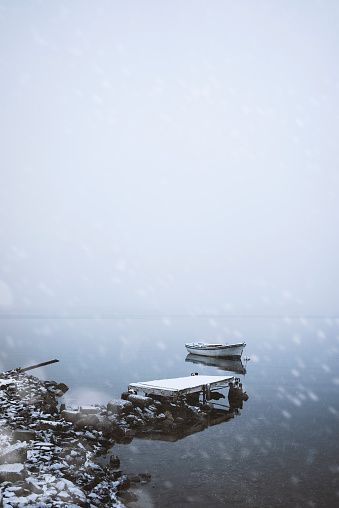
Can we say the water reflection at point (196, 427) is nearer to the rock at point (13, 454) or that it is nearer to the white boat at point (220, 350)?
the rock at point (13, 454)

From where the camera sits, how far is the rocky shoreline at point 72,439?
1192 cm

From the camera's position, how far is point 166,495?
14.4 m

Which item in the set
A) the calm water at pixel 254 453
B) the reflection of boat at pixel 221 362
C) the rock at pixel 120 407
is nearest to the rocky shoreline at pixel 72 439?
the rock at pixel 120 407

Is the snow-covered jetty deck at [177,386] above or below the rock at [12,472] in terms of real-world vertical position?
above

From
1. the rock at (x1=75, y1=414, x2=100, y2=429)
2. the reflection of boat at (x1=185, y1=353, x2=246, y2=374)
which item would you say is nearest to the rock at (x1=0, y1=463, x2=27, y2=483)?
the rock at (x1=75, y1=414, x2=100, y2=429)

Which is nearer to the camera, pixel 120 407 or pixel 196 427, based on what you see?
pixel 120 407

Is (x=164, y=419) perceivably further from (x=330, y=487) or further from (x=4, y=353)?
(x=4, y=353)

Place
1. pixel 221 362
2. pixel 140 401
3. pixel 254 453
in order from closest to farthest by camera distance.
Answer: pixel 254 453
pixel 140 401
pixel 221 362

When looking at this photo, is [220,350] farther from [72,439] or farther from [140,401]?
[72,439]

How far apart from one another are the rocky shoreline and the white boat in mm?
32118

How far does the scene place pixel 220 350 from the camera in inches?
2399

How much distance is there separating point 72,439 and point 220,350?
149 ft

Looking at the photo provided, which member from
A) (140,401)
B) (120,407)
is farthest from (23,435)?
(140,401)

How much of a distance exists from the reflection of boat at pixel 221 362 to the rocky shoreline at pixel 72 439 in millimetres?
25344
